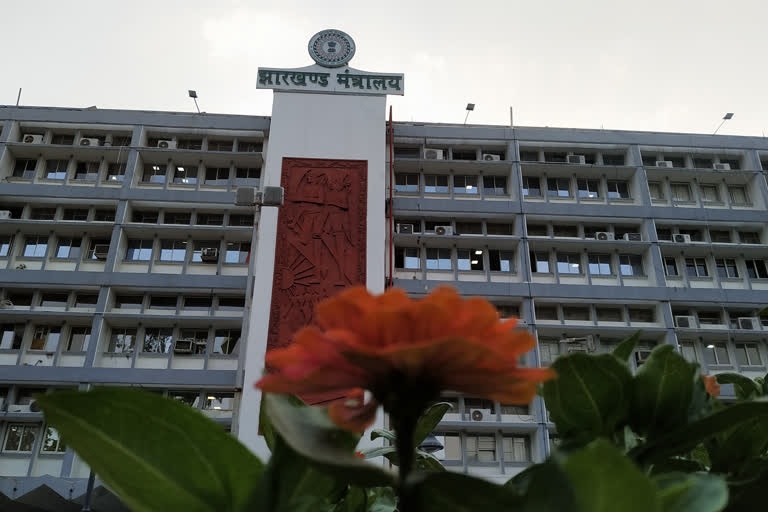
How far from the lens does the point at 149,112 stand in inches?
712

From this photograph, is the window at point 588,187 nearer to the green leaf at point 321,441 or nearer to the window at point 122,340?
the window at point 122,340

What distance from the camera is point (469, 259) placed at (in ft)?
58.2

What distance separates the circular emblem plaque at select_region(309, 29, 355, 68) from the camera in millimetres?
17312

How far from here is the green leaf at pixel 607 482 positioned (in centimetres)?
Result: 30

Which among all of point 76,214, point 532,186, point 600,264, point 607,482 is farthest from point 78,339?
point 607,482

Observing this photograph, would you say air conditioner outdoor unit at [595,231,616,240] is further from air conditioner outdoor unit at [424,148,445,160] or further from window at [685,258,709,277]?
air conditioner outdoor unit at [424,148,445,160]

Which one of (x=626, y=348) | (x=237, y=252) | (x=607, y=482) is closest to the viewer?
(x=607, y=482)

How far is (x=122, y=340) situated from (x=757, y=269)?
18.7m

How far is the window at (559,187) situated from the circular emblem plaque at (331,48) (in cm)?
729

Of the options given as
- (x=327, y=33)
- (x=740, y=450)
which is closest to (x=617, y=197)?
(x=327, y=33)

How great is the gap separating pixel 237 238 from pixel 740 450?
17.4 meters

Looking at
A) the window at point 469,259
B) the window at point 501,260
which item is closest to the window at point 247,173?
the window at point 469,259

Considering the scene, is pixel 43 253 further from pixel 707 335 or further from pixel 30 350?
pixel 707 335

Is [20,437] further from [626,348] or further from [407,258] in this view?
[626,348]
